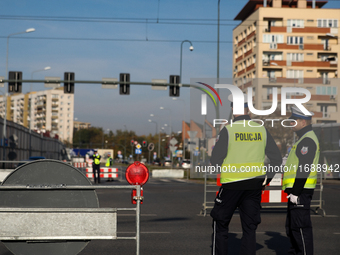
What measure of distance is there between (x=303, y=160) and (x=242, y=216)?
1101 millimetres

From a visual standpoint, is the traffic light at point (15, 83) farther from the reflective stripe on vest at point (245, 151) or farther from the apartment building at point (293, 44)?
the apartment building at point (293, 44)

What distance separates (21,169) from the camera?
4.29 metres

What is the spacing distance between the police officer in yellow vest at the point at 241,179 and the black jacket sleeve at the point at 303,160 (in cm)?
42

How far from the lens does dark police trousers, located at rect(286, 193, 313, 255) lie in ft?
18.7

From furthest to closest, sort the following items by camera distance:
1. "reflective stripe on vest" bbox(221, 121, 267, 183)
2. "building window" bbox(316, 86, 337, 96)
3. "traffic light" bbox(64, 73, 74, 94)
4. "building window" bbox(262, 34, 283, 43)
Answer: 1. "building window" bbox(316, 86, 337, 96)
2. "building window" bbox(262, 34, 283, 43)
3. "traffic light" bbox(64, 73, 74, 94)
4. "reflective stripe on vest" bbox(221, 121, 267, 183)

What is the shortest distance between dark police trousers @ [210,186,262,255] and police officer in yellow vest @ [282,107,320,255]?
603 millimetres

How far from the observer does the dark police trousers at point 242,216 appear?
5.38 m

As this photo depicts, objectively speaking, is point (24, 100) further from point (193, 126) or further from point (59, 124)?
point (193, 126)

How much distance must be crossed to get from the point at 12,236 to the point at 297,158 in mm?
3533

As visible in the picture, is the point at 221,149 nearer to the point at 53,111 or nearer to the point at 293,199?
the point at 293,199

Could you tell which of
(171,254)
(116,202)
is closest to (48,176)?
(171,254)

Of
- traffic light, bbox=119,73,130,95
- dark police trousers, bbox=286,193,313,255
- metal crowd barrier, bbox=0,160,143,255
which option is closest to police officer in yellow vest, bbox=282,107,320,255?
dark police trousers, bbox=286,193,313,255

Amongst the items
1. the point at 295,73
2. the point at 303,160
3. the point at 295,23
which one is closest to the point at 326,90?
the point at 295,73

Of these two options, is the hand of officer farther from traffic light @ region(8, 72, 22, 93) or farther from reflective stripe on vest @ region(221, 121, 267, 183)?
traffic light @ region(8, 72, 22, 93)
